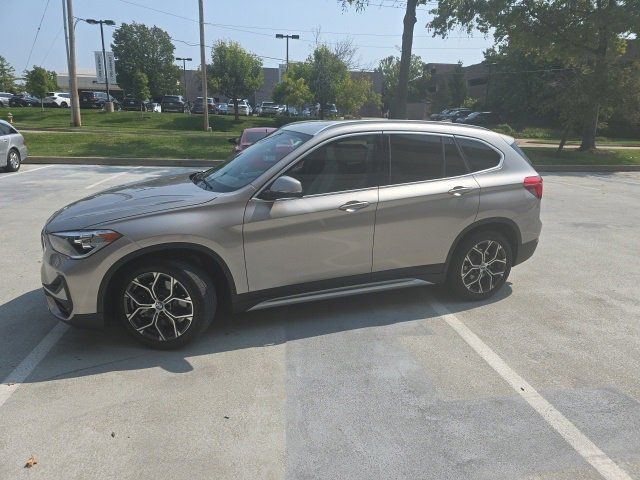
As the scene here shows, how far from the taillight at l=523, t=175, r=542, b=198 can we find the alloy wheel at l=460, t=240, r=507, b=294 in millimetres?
650

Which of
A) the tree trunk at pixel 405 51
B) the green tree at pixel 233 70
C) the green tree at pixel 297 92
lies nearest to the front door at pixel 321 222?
the tree trunk at pixel 405 51

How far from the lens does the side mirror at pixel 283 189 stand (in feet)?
12.8

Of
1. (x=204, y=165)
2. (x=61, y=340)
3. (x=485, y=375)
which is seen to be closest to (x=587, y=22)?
(x=204, y=165)

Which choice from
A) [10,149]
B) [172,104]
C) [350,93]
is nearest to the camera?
[10,149]

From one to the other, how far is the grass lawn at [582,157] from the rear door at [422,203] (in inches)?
621

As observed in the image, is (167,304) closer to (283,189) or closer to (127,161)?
(283,189)

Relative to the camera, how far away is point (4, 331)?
415 cm

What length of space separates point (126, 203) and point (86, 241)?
0.46m

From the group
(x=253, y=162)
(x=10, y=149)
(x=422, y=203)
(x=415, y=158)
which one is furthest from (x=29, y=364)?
(x=10, y=149)

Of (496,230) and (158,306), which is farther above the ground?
(496,230)

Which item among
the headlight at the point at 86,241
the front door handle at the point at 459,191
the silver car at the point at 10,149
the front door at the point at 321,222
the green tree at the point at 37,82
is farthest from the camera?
the green tree at the point at 37,82

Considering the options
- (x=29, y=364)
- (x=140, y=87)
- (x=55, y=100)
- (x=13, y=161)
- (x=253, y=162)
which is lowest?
(x=29, y=364)

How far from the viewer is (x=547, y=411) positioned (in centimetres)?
322

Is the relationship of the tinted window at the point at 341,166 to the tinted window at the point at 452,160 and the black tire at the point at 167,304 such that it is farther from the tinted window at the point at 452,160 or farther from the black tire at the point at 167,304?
the black tire at the point at 167,304
